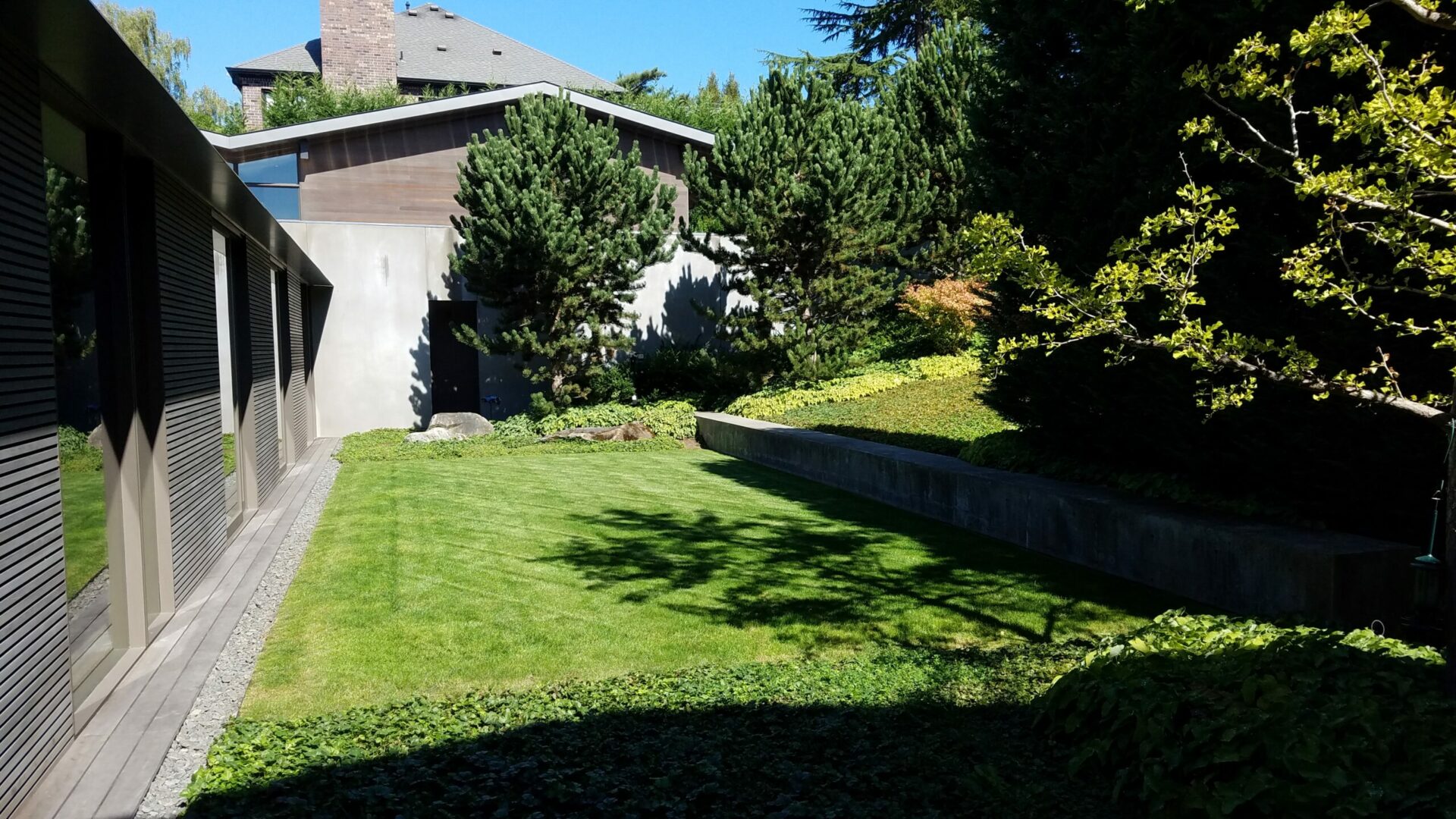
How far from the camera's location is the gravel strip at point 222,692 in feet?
11.6

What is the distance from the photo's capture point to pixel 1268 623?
15.7ft

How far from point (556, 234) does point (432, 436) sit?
156 inches

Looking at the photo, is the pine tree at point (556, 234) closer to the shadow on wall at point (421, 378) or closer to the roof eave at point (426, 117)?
the shadow on wall at point (421, 378)

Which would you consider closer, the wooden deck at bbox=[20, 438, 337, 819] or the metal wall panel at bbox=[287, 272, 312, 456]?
the wooden deck at bbox=[20, 438, 337, 819]

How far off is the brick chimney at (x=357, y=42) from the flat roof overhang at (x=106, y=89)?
30495mm

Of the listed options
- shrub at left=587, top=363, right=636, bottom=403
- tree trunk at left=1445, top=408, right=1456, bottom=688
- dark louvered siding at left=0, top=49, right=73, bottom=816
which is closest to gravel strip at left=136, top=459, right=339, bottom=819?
dark louvered siding at left=0, top=49, right=73, bottom=816

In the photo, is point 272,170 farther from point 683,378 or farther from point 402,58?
point 402,58

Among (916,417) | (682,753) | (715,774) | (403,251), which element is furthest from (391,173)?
(715,774)

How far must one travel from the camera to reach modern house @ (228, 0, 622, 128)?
33.7m

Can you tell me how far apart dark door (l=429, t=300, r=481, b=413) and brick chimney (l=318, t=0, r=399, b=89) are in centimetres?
1753

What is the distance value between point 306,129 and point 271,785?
20.0 m

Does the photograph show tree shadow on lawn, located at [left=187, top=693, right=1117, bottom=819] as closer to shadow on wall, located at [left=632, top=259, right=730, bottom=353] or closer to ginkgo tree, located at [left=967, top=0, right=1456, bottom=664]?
ginkgo tree, located at [left=967, top=0, right=1456, bottom=664]

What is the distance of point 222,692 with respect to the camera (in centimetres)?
465

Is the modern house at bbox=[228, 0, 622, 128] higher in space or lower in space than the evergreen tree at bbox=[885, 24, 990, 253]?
higher
